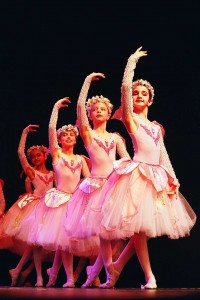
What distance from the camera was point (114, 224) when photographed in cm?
354

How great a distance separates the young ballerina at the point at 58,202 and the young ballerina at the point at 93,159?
209mm

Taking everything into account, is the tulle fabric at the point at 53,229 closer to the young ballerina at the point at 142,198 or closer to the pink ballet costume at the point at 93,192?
the pink ballet costume at the point at 93,192

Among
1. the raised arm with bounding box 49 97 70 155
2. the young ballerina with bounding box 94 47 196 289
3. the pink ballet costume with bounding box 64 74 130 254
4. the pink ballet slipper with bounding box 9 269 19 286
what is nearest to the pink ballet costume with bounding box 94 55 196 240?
the young ballerina with bounding box 94 47 196 289

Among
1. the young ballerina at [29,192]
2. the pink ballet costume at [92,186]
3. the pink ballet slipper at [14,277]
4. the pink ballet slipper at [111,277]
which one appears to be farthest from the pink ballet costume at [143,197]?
the young ballerina at [29,192]

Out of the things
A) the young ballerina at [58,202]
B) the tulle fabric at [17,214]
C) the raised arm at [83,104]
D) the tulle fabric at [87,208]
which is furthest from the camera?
the tulle fabric at [17,214]

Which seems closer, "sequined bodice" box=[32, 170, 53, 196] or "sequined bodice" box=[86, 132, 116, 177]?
"sequined bodice" box=[86, 132, 116, 177]

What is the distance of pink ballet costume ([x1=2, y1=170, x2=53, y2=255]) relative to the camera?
18.1 ft

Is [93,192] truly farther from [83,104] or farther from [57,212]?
[57,212]

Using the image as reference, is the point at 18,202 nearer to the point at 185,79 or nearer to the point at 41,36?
the point at 41,36

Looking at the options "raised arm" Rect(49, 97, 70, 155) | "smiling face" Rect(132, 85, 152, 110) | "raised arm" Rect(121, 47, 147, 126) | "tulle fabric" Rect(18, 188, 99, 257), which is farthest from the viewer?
"raised arm" Rect(49, 97, 70, 155)

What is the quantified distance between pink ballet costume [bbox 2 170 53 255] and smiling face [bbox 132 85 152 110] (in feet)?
6.10

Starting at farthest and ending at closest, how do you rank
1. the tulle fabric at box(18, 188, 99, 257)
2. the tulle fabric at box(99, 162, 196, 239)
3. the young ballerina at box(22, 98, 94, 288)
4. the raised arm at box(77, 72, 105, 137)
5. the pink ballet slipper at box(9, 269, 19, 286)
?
1. the pink ballet slipper at box(9, 269, 19, 286)
2. the young ballerina at box(22, 98, 94, 288)
3. the tulle fabric at box(18, 188, 99, 257)
4. the raised arm at box(77, 72, 105, 137)
5. the tulle fabric at box(99, 162, 196, 239)

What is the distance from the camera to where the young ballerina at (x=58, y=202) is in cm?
466

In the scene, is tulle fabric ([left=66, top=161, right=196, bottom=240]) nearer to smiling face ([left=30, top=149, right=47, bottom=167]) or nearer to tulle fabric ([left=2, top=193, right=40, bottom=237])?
tulle fabric ([left=2, top=193, right=40, bottom=237])
